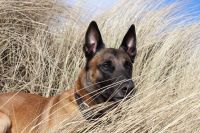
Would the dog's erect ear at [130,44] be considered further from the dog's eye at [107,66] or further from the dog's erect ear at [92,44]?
the dog's eye at [107,66]

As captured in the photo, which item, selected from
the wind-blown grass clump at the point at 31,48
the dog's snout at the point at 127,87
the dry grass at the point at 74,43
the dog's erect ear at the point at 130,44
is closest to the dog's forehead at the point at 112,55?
the dog's erect ear at the point at 130,44

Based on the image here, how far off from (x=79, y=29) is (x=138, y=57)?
35.0 inches

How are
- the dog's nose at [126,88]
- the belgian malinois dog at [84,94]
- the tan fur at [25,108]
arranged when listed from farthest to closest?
the tan fur at [25,108] → the belgian malinois dog at [84,94] → the dog's nose at [126,88]

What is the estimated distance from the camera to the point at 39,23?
5.71 meters

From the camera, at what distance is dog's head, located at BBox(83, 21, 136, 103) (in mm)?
4176

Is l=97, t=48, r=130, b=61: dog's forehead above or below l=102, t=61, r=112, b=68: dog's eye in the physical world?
above

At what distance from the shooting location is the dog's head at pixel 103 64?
418 cm

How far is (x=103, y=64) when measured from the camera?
4.34m

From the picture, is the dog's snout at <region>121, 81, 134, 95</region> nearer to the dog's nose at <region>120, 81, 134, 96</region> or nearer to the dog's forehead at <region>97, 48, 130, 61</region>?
the dog's nose at <region>120, 81, 134, 96</region>

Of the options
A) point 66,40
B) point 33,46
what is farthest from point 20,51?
point 66,40

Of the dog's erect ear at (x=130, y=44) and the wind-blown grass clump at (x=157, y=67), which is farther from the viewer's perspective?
the dog's erect ear at (x=130, y=44)

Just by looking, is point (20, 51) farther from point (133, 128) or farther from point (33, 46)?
point (133, 128)

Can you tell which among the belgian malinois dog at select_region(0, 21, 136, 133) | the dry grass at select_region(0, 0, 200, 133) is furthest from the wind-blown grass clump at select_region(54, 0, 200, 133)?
the belgian malinois dog at select_region(0, 21, 136, 133)

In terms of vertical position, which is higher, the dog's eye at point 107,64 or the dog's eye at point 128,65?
the dog's eye at point 107,64
